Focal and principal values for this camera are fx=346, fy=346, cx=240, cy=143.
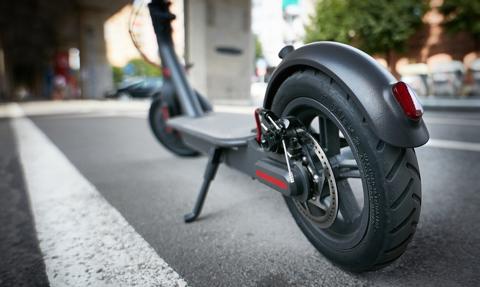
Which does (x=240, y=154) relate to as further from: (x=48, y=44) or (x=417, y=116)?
(x=48, y=44)

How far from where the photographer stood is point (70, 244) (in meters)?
1.52

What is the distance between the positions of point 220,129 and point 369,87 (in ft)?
3.41

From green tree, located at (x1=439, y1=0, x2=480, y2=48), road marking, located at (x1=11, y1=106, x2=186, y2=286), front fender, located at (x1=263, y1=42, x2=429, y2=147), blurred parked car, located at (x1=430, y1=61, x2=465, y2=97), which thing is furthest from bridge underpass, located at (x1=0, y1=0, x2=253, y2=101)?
green tree, located at (x1=439, y1=0, x2=480, y2=48)

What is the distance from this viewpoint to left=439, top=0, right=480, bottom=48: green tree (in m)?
16.3

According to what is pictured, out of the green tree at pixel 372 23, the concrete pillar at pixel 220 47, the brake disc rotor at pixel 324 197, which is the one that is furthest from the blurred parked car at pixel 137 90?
the brake disc rotor at pixel 324 197

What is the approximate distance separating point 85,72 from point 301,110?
28025 mm

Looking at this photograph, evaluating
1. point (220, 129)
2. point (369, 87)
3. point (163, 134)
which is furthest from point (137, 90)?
point (369, 87)

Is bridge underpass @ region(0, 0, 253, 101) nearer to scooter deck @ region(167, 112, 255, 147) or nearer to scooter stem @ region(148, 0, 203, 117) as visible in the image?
scooter stem @ region(148, 0, 203, 117)

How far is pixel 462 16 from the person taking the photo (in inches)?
663

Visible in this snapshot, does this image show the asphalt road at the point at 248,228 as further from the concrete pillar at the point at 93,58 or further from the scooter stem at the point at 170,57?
the concrete pillar at the point at 93,58

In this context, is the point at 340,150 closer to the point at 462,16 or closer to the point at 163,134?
the point at 163,134

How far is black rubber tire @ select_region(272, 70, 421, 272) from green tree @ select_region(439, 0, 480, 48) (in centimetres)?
1930

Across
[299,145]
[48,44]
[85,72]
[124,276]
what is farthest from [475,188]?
[48,44]

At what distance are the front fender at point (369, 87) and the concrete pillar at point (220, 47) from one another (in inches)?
492
